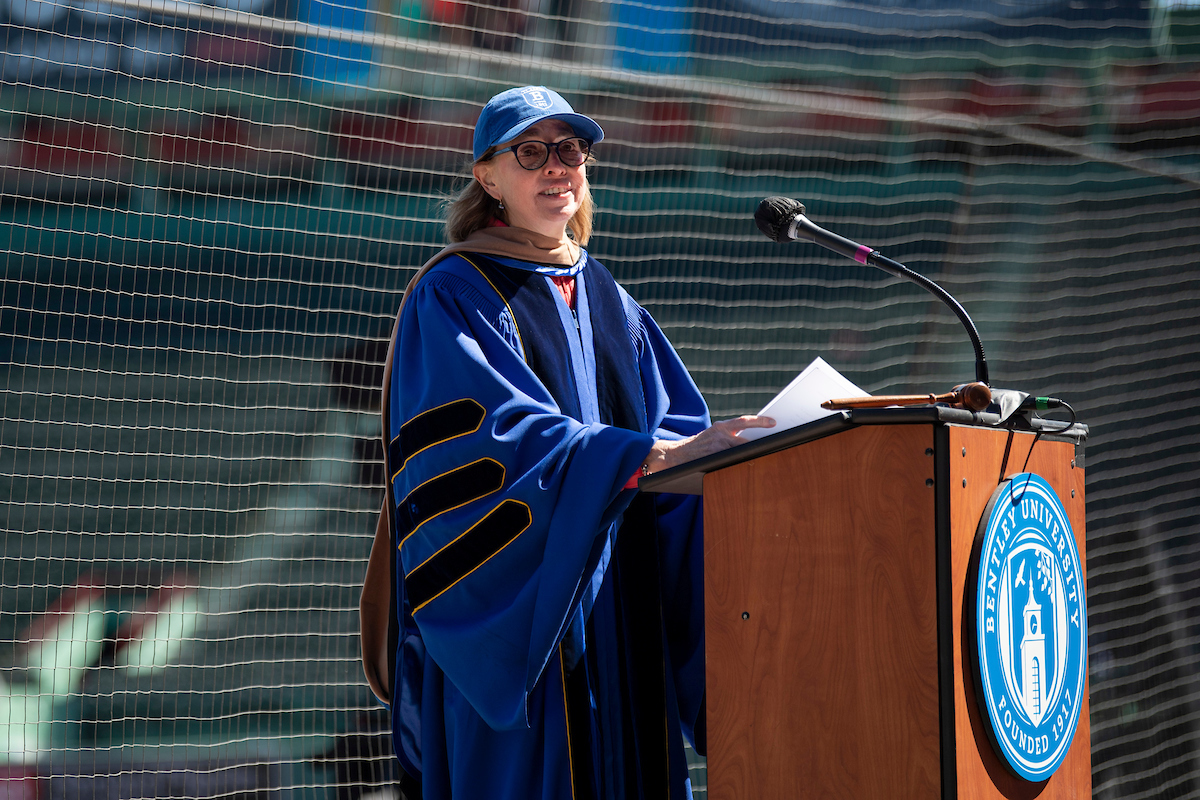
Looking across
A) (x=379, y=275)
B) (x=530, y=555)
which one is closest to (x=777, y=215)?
(x=530, y=555)

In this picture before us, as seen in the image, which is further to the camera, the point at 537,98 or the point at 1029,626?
the point at 537,98

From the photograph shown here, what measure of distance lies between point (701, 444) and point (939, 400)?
1.06 feet

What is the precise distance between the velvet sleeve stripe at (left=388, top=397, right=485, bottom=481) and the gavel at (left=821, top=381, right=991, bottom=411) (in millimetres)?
555

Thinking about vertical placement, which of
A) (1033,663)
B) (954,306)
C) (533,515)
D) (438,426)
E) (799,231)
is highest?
(799,231)

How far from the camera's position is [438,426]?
1.61m

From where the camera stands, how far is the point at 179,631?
10.8 feet

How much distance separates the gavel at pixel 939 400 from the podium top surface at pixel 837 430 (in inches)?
0.6

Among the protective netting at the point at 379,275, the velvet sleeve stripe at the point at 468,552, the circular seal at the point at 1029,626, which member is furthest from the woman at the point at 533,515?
the protective netting at the point at 379,275

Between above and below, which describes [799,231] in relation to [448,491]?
above

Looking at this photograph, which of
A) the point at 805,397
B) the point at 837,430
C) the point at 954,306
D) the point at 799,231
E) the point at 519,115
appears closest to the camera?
the point at 837,430

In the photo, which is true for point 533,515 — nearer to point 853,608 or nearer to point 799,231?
point 853,608

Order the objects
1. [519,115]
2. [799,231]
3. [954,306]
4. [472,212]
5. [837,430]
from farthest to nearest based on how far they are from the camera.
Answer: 1. [472,212]
2. [519,115]
3. [799,231]
4. [954,306]
5. [837,430]

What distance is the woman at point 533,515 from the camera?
5.03ft

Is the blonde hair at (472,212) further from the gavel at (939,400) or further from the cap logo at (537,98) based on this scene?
the gavel at (939,400)
